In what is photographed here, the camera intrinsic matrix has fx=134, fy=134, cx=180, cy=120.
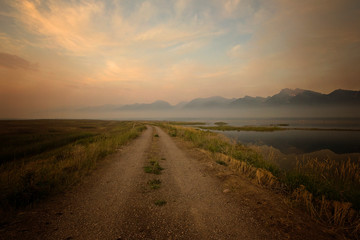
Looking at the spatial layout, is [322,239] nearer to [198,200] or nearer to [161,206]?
[198,200]

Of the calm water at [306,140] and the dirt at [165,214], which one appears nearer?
the dirt at [165,214]

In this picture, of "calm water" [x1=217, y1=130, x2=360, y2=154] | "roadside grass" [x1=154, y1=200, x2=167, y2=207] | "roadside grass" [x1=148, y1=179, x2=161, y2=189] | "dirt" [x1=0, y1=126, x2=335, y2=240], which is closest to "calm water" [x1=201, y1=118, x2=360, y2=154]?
"calm water" [x1=217, y1=130, x2=360, y2=154]

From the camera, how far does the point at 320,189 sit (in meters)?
5.37

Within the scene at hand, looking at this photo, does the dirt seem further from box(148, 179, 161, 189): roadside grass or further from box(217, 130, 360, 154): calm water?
box(217, 130, 360, 154): calm water

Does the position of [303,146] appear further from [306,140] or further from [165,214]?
[165,214]

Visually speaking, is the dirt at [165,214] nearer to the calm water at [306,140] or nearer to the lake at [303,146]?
the lake at [303,146]

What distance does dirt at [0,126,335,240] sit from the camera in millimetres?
3529

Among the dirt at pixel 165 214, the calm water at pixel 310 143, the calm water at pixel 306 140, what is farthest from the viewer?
the calm water at pixel 306 140

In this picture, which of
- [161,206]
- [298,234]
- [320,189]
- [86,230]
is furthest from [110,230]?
[320,189]

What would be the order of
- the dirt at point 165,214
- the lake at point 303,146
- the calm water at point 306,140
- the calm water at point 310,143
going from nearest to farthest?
the dirt at point 165,214, the lake at point 303,146, the calm water at point 310,143, the calm water at point 306,140

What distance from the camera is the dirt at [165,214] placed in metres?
3.53

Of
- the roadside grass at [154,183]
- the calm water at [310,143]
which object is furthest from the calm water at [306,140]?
the roadside grass at [154,183]

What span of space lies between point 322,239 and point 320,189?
290cm

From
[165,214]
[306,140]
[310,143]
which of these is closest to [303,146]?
[310,143]
